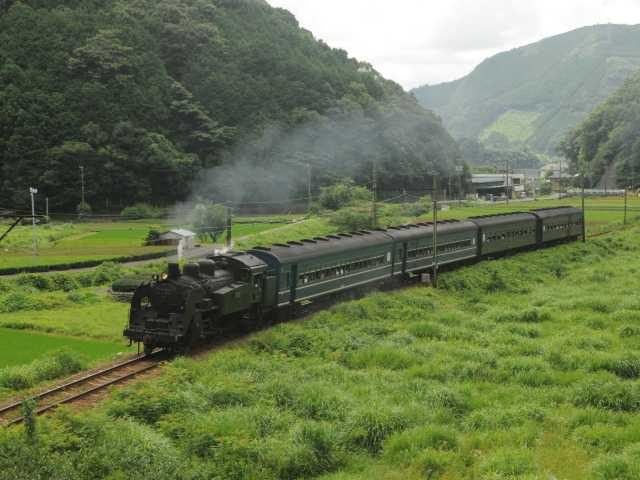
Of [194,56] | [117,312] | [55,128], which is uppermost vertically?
[194,56]

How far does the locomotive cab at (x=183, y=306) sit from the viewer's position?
19016mm

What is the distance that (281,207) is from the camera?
293ft

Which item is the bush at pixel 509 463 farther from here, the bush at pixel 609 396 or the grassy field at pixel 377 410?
the bush at pixel 609 396

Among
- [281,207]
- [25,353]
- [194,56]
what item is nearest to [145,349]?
[25,353]

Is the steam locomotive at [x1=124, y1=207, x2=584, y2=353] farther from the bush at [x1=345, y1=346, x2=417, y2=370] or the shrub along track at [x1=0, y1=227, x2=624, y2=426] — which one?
the bush at [x1=345, y1=346, x2=417, y2=370]

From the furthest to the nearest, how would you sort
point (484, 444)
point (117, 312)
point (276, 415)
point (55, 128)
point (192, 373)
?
1. point (55, 128)
2. point (117, 312)
3. point (192, 373)
4. point (276, 415)
5. point (484, 444)

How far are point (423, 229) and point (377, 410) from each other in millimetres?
21854

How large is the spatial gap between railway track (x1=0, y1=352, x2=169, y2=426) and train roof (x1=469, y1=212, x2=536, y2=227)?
83.3 feet

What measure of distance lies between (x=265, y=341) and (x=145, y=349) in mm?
3525

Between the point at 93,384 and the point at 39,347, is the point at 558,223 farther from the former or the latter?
the point at 93,384

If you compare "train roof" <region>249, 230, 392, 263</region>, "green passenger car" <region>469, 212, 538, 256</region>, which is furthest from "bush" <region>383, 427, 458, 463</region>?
"green passenger car" <region>469, 212, 538, 256</region>

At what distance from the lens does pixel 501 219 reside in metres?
44.2

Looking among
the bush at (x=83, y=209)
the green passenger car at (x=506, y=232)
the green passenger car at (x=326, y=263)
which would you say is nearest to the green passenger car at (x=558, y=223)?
the green passenger car at (x=506, y=232)

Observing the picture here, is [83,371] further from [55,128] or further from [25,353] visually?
[55,128]
